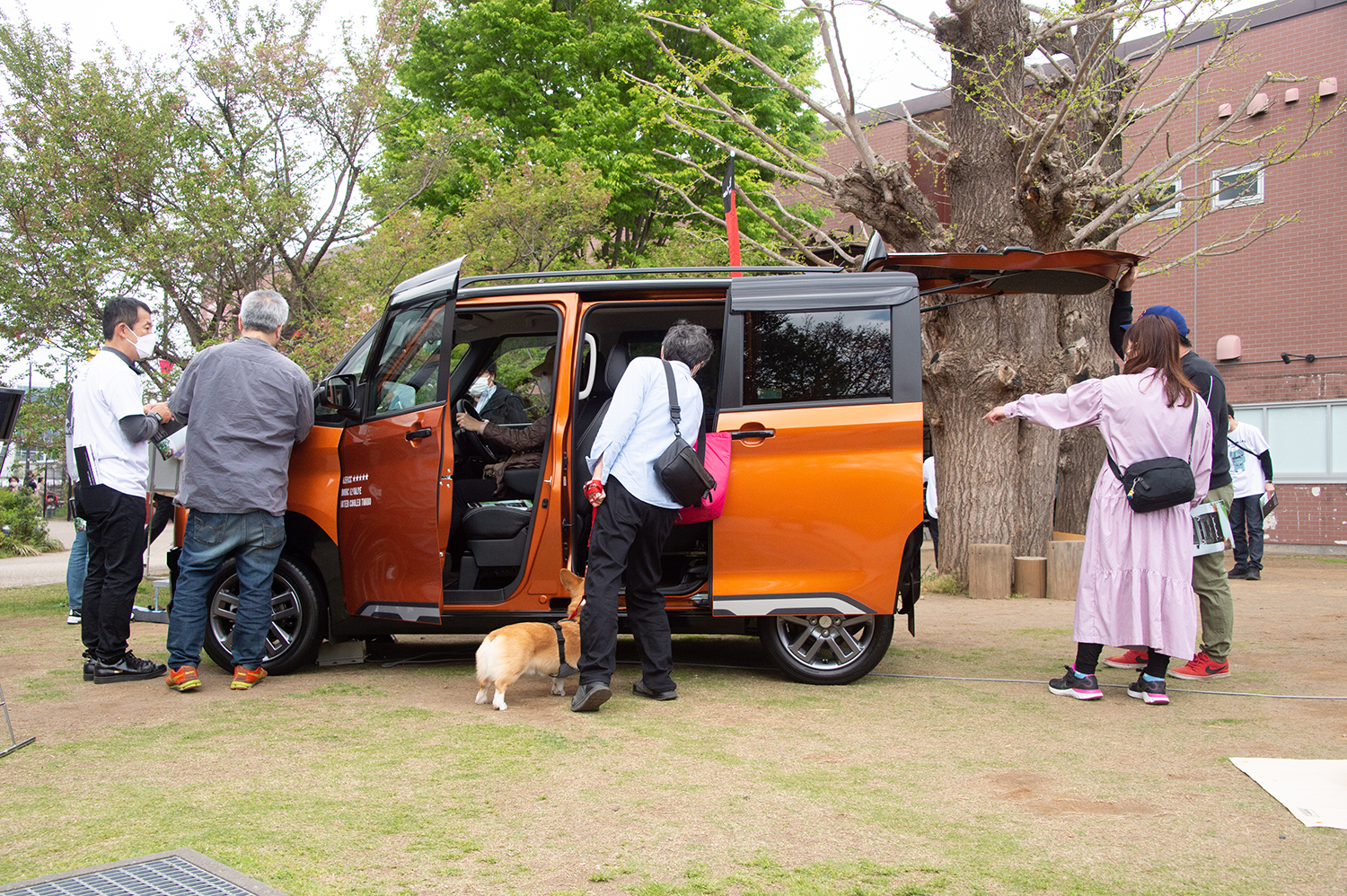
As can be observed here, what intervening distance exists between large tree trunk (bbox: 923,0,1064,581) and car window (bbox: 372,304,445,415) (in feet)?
19.9

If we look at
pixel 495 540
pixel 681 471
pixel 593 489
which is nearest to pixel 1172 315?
pixel 681 471

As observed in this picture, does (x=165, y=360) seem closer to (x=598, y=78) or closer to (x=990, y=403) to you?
(x=990, y=403)

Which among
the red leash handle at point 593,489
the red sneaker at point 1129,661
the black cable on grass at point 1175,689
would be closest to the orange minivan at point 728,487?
the black cable on grass at point 1175,689

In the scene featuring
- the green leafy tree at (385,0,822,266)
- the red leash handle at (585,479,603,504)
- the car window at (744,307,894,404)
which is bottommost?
the red leash handle at (585,479,603,504)

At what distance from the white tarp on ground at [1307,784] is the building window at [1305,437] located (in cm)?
1550

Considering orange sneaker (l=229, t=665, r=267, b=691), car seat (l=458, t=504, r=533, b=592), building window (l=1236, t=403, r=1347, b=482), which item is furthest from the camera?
building window (l=1236, t=403, r=1347, b=482)

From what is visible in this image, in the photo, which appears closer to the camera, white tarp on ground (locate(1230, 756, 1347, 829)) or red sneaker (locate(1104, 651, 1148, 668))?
white tarp on ground (locate(1230, 756, 1347, 829))

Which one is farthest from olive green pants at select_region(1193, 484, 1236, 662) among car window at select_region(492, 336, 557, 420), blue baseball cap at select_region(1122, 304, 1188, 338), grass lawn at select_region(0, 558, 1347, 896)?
car window at select_region(492, 336, 557, 420)

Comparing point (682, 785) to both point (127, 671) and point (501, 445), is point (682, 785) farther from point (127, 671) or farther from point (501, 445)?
point (127, 671)

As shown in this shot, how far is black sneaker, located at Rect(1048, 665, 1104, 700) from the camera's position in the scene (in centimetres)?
492

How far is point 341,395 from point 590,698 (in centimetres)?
215

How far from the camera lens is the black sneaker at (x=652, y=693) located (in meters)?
4.91

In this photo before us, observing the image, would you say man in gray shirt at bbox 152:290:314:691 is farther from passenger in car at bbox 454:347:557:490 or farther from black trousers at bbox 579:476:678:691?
black trousers at bbox 579:476:678:691

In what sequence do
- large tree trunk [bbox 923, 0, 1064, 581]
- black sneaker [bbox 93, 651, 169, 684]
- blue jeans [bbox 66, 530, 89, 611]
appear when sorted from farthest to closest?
1. large tree trunk [bbox 923, 0, 1064, 581]
2. blue jeans [bbox 66, 530, 89, 611]
3. black sneaker [bbox 93, 651, 169, 684]
